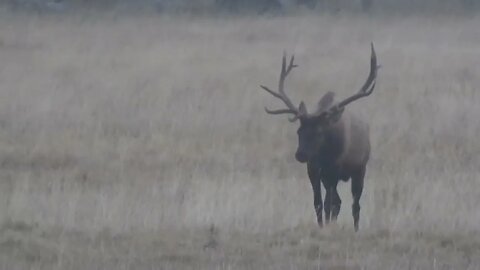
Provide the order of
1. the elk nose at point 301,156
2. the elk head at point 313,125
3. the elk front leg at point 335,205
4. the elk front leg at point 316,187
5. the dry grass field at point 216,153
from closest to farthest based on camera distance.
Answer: the dry grass field at point 216,153 → the elk nose at point 301,156 → the elk head at point 313,125 → the elk front leg at point 316,187 → the elk front leg at point 335,205

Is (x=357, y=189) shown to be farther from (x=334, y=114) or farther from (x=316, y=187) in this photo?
(x=334, y=114)

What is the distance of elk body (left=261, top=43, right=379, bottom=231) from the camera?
10.4m

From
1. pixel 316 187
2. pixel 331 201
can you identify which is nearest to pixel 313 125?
pixel 316 187

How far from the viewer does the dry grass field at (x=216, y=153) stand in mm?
9133

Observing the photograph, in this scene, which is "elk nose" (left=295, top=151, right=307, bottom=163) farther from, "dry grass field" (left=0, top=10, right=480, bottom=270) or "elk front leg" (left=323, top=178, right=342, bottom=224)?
"elk front leg" (left=323, top=178, right=342, bottom=224)

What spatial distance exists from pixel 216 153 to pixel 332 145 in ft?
13.5

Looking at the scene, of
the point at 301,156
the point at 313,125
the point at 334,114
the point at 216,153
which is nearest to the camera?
the point at 301,156

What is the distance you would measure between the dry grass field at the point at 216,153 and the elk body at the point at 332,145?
10.0 inches

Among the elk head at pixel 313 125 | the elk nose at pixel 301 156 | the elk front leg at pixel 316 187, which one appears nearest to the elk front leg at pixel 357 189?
the elk front leg at pixel 316 187

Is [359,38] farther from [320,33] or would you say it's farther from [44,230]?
[44,230]

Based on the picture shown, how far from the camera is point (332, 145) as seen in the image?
10.7 meters

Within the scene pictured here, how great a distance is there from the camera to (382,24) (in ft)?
106

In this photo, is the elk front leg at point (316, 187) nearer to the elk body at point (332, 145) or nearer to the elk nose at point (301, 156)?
the elk body at point (332, 145)

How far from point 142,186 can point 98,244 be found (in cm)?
373
